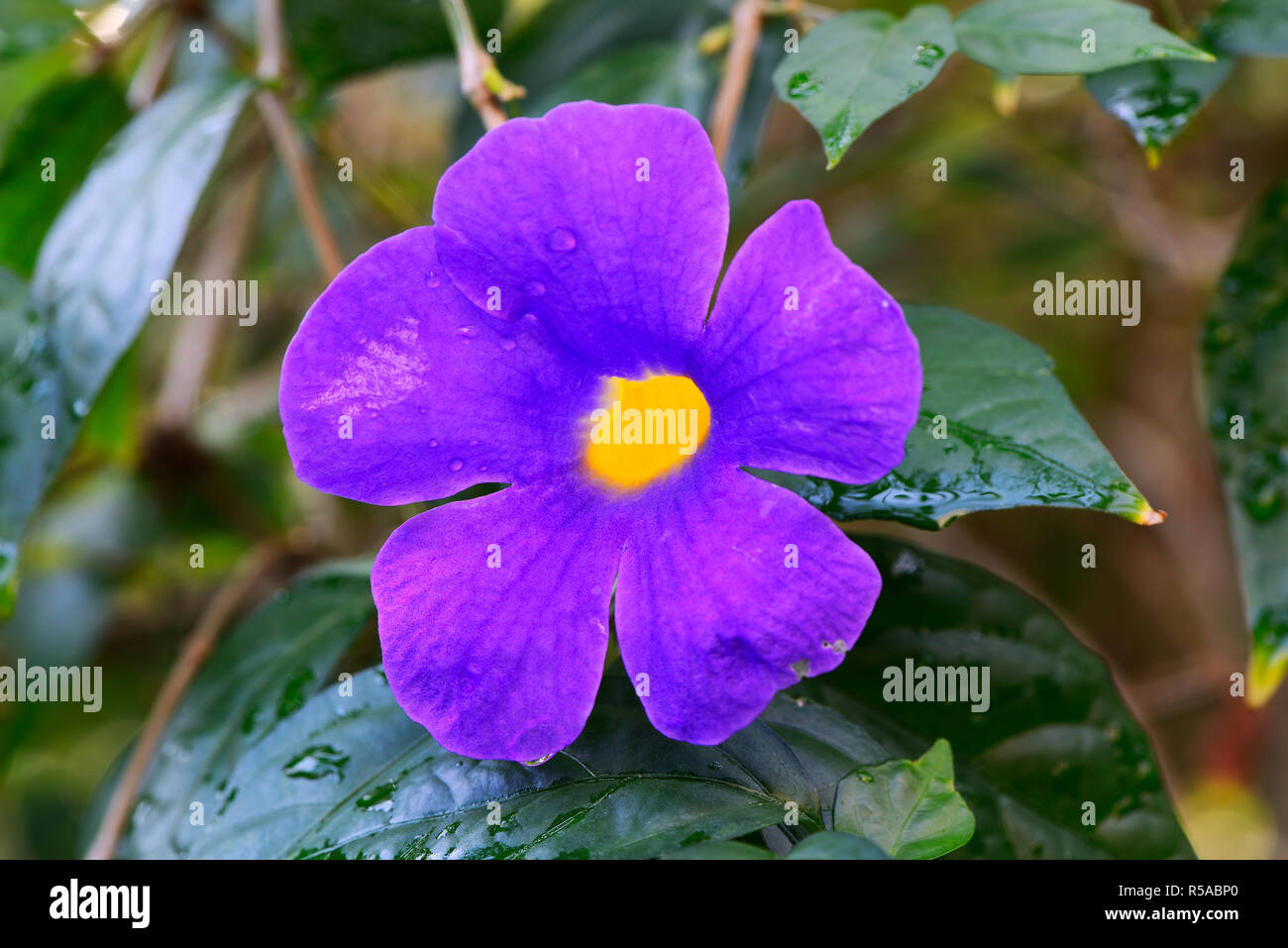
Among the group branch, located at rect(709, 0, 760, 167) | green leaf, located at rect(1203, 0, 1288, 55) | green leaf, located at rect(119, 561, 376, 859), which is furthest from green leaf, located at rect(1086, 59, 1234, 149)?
green leaf, located at rect(119, 561, 376, 859)

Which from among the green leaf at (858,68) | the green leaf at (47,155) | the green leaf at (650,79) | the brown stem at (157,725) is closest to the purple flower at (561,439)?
the green leaf at (858,68)

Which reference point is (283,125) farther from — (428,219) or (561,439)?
(561,439)

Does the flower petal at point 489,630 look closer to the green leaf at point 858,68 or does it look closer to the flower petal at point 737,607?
the flower petal at point 737,607

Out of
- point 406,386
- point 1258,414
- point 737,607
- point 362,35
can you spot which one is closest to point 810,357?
point 737,607

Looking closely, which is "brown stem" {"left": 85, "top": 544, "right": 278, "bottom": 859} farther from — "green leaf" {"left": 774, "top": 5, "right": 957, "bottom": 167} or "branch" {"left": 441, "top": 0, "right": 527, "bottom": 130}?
"green leaf" {"left": 774, "top": 5, "right": 957, "bottom": 167}
